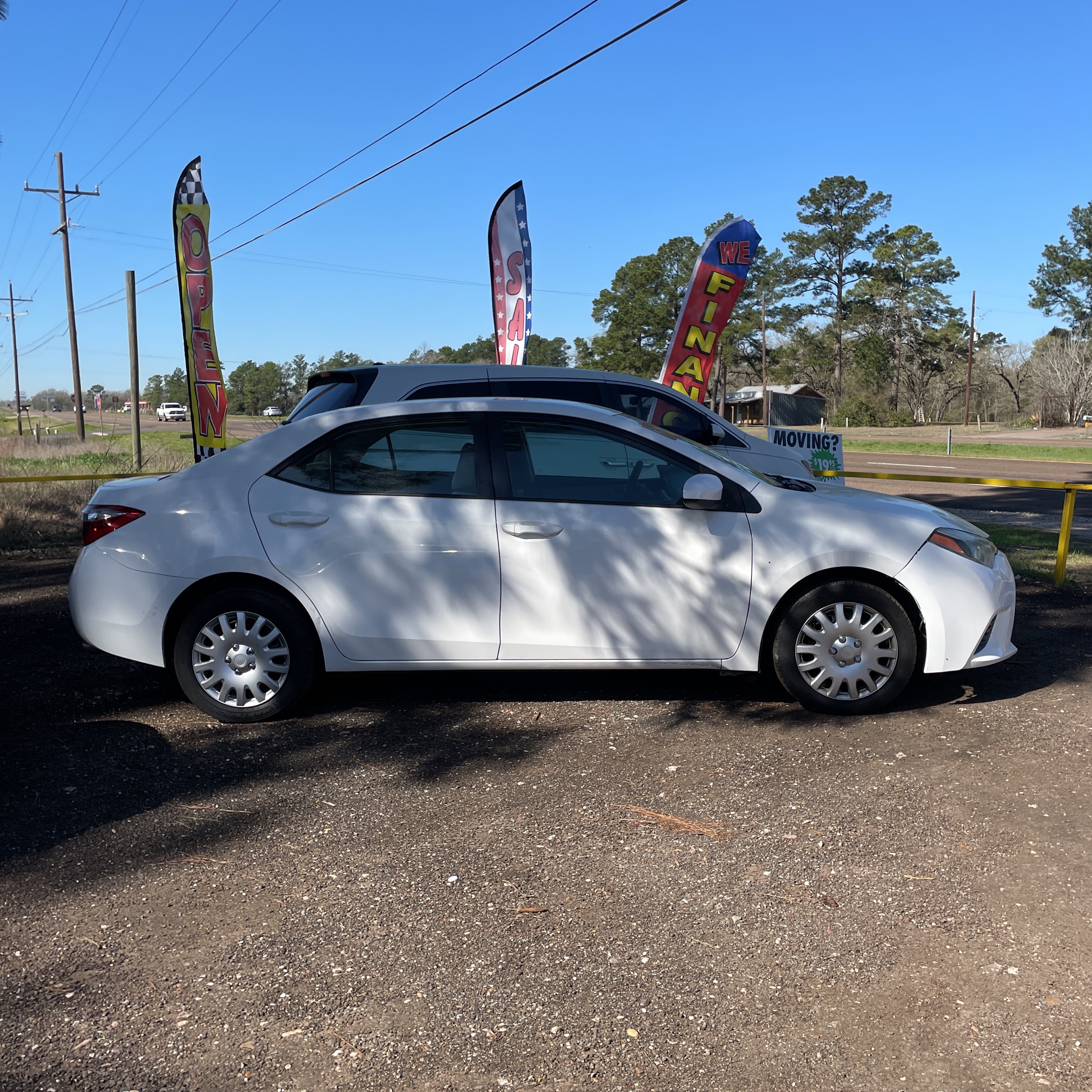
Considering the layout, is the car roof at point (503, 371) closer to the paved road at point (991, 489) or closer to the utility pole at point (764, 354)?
the paved road at point (991, 489)

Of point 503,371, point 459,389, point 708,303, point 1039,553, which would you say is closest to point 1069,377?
point 708,303

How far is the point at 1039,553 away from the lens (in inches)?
421

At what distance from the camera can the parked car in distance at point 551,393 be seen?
26.2 ft

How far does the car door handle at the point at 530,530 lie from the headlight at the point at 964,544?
6.33 ft

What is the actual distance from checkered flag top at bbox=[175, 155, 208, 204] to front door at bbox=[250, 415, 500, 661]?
1226cm

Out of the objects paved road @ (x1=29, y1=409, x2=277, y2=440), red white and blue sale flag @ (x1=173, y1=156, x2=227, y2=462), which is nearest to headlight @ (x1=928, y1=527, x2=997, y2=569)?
red white and blue sale flag @ (x1=173, y1=156, x2=227, y2=462)

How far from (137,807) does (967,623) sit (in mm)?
4019

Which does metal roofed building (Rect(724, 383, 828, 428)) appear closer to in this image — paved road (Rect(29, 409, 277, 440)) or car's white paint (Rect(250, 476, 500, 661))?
paved road (Rect(29, 409, 277, 440))

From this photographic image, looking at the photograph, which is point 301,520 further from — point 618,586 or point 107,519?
point 618,586

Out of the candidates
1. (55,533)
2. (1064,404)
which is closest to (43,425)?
(1064,404)

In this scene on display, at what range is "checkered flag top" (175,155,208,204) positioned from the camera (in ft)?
51.7

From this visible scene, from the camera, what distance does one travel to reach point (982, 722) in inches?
211

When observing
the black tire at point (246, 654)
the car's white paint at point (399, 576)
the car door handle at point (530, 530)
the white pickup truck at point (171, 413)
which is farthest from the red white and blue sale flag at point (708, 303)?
the white pickup truck at point (171, 413)

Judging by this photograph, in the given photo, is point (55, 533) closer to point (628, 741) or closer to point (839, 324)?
point (628, 741)
